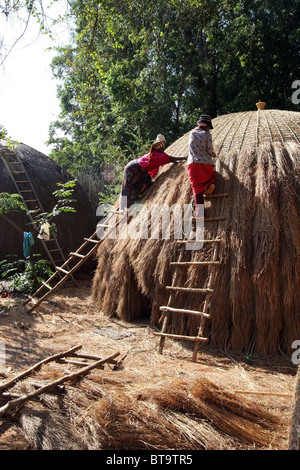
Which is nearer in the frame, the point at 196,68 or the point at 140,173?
the point at 140,173

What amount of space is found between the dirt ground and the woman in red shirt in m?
2.13

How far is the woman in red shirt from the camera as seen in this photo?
704 cm

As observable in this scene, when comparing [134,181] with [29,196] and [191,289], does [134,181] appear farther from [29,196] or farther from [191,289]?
[29,196]

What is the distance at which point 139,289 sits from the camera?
657 centimetres

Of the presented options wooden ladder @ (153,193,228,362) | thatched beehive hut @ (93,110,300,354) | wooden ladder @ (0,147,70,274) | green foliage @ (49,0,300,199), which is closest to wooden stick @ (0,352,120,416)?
wooden ladder @ (153,193,228,362)

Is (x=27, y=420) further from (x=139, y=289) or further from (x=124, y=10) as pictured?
(x=124, y=10)

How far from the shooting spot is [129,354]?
17.6ft

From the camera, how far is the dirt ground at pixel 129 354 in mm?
4027

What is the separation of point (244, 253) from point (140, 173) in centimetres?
268

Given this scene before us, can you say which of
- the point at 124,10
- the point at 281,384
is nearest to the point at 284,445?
the point at 281,384
